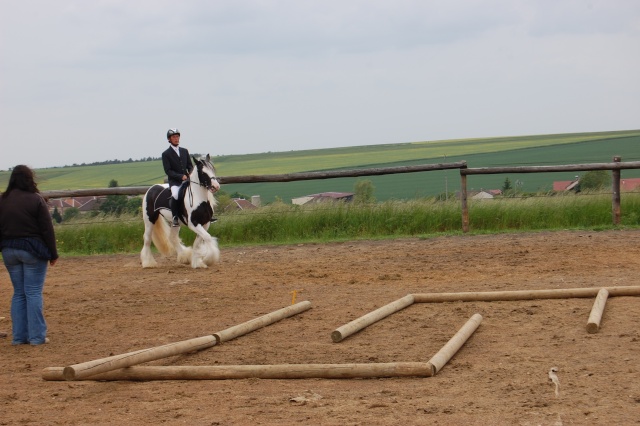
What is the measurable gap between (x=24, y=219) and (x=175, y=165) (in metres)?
5.80

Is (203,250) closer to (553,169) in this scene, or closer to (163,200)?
(163,200)

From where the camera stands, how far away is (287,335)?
28.6ft

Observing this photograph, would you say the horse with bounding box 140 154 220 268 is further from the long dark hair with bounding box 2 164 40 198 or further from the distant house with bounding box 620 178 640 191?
the distant house with bounding box 620 178 640 191

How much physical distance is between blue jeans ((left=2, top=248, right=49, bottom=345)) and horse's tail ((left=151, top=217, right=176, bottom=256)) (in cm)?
585

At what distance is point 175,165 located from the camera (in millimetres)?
14758

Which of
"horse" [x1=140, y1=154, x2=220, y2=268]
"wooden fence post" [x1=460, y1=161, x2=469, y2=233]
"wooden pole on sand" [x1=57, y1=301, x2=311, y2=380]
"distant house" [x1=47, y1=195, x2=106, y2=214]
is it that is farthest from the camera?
"distant house" [x1=47, y1=195, x2=106, y2=214]

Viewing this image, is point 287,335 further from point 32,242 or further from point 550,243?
point 550,243

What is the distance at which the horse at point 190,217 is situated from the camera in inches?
564

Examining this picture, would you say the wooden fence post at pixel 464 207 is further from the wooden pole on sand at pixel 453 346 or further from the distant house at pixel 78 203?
the wooden pole on sand at pixel 453 346

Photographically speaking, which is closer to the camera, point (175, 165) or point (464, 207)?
point (175, 165)

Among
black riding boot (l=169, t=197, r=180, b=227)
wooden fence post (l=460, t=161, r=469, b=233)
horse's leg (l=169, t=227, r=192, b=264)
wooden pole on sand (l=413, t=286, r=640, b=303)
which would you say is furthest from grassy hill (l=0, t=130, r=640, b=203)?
wooden pole on sand (l=413, t=286, r=640, b=303)

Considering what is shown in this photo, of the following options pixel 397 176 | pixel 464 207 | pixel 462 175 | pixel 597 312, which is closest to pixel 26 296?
pixel 597 312

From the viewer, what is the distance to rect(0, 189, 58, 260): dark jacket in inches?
356

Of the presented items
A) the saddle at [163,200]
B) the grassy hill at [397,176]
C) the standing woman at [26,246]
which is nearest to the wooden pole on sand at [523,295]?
the standing woman at [26,246]
